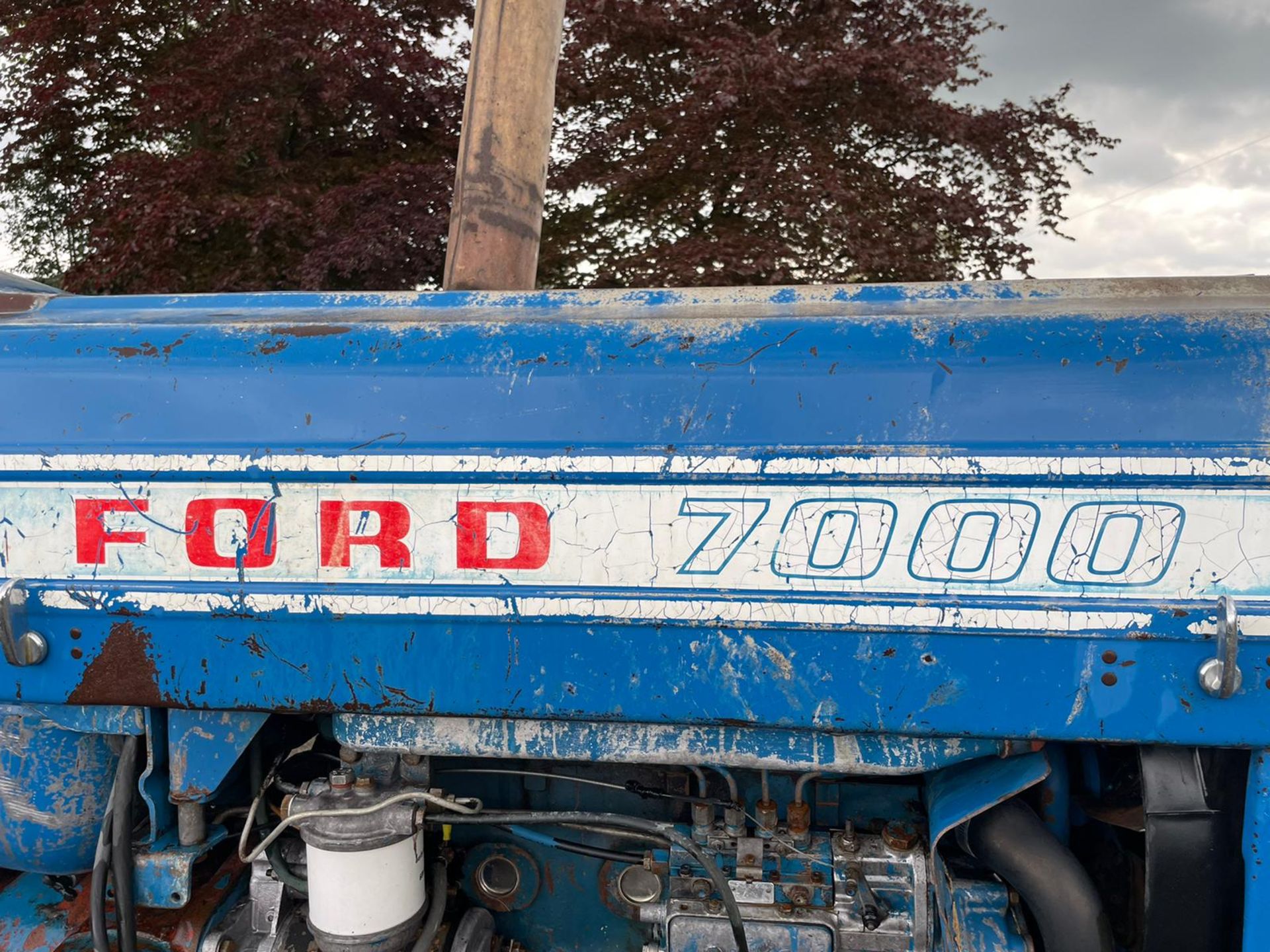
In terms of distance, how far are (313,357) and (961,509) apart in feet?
3.50

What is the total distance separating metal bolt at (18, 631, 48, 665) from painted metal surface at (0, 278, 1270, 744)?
0.02 m

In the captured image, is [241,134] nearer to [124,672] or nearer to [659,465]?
[124,672]

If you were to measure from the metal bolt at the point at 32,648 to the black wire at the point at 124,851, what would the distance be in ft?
0.76

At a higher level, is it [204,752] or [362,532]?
[362,532]

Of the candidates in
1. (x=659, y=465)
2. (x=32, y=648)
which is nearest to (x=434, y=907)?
(x=32, y=648)

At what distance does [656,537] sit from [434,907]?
87 cm

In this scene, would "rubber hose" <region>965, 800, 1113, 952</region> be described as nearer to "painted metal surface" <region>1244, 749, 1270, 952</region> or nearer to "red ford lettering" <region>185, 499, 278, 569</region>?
"painted metal surface" <region>1244, 749, 1270, 952</region>

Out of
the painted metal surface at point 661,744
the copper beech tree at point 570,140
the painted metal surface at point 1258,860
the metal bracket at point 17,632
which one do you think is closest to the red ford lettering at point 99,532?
the metal bracket at point 17,632

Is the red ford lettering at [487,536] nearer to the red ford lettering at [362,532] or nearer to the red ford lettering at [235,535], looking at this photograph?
the red ford lettering at [362,532]

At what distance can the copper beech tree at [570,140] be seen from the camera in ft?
18.0

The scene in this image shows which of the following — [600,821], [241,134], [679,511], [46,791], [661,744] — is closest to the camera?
[679,511]

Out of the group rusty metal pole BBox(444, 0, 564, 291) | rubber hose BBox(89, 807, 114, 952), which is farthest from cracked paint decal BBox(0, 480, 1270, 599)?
rusty metal pole BBox(444, 0, 564, 291)

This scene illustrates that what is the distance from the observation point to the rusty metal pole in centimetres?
217

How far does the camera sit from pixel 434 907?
6.11 feet
